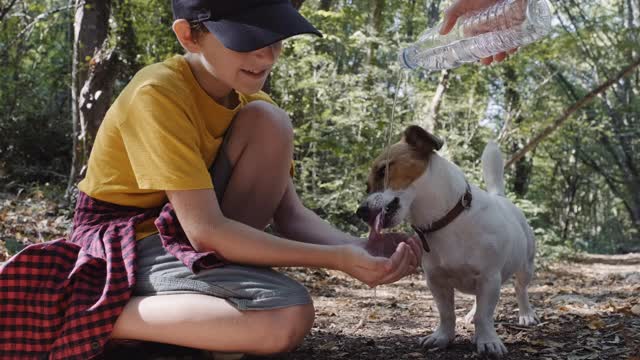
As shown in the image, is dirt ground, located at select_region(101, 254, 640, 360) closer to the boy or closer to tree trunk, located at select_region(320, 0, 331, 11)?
the boy

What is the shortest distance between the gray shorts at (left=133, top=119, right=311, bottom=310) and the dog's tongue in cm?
42

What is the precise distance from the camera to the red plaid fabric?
182 cm

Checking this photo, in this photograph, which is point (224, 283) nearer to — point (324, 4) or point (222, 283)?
point (222, 283)

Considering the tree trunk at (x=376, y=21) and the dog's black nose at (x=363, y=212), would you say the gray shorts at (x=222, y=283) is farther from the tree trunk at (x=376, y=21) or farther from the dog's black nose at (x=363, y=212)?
the tree trunk at (x=376, y=21)

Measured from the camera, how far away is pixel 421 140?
2.74m

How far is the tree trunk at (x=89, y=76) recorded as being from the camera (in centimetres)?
570

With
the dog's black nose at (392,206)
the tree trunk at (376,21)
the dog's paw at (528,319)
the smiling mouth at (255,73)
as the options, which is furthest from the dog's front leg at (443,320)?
the tree trunk at (376,21)

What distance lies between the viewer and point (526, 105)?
1260cm

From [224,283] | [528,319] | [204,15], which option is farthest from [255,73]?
[528,319]

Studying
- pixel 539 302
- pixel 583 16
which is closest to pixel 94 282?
pixel 539 302

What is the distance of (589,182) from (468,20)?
18615 mm

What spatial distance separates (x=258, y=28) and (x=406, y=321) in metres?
2.04

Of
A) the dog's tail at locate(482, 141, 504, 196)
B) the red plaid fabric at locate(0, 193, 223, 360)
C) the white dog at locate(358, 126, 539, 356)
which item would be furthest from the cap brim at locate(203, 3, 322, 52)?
the dog's tail at locate(482, 141, 504, 196)

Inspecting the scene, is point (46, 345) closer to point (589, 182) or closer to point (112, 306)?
point (112, 306)
